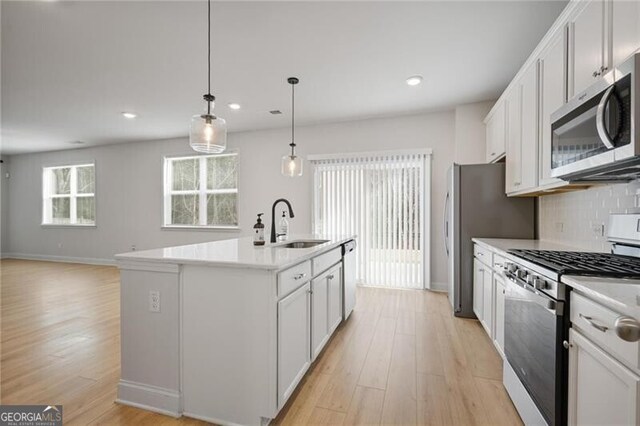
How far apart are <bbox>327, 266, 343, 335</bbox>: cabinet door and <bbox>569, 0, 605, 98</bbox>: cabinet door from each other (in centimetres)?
219

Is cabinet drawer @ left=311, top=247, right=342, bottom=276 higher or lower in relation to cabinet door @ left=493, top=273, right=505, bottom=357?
higher

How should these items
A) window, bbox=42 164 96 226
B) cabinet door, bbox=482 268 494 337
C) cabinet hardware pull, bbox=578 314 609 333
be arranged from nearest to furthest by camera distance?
1. cabinet hardware pull, bbox=578 314 609 333
2. cabinet door, bbox=482 268 494 337
3. window, bbox=42 164 96 226

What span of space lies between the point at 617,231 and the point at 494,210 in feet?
4.59

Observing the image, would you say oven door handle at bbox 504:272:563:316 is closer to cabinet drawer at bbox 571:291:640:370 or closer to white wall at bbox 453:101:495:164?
cabinet drawer at bbox 571:291:640:370

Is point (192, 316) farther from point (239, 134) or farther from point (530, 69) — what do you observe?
point (239, 134)

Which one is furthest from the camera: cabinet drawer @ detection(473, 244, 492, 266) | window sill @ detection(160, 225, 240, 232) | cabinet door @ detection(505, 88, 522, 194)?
window sill @ detection(160, 225, 240, 232)

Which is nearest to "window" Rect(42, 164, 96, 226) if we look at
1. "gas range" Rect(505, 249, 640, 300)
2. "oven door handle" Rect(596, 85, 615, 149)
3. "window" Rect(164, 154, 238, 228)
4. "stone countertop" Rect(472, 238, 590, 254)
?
"window" Rect(164, 154, 238, 228)

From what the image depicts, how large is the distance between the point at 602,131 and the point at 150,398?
9.33ft

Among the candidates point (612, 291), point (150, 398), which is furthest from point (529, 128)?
point (150, 398)

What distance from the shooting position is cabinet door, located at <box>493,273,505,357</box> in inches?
87.4

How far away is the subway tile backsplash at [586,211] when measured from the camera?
6.14 ft

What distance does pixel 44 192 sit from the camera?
728 cm

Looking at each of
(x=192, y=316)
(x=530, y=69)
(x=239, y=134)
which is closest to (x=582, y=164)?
(x=530, y=69)

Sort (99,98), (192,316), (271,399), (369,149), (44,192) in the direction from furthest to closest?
(44,192), (369,149), (99,98), (192,316), (271,399)
